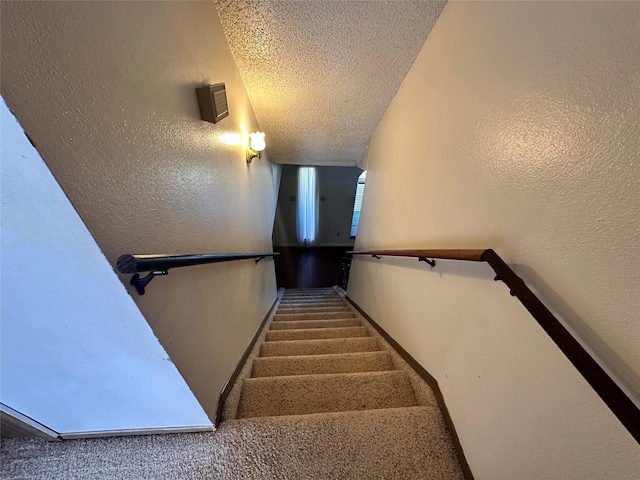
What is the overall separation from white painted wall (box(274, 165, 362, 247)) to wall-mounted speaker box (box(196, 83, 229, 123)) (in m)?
4.43

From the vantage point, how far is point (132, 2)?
70cm

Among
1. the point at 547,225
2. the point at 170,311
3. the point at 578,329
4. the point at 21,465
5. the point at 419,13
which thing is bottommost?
the point at 21,465

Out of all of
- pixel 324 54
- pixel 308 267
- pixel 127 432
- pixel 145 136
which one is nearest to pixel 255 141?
pixel 324 54

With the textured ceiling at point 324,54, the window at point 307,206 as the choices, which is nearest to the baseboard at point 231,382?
the textured ceiling at point 324,54

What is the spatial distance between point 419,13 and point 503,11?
1.99 ft

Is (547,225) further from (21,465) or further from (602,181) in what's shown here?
(21,465)

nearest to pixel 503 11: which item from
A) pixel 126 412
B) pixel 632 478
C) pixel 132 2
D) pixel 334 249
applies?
pixel 132 2

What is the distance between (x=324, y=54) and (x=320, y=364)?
2029 millimetres

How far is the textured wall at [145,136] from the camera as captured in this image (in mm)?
464

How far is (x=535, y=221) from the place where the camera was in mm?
712

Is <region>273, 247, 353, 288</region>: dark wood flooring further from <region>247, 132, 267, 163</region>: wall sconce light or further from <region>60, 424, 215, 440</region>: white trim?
<region>60, 424, 215, 440</region>: white trim

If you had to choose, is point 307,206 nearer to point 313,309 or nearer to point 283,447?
point 313,309

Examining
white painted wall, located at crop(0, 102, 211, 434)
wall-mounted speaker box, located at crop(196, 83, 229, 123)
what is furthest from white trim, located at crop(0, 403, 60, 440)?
wall-mounted speaker box, located at crop(196, 83, 229, 123)

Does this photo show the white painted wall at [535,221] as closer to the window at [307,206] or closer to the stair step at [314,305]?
the stair step at [314,305]
